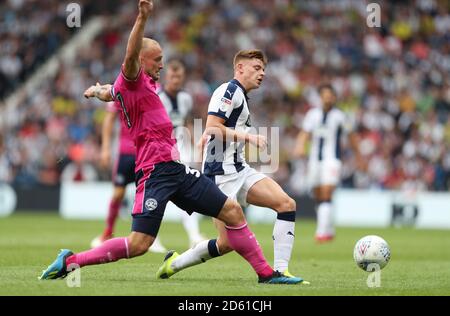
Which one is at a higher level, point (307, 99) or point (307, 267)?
point (307, 99)

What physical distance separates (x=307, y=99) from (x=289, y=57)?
6.31 feet

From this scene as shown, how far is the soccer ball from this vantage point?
9.35 m

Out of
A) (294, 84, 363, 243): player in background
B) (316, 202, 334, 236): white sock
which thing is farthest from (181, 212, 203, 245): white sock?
(294, 84, 363, 243): player in background

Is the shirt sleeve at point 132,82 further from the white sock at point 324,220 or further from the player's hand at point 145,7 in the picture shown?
the white sock at point 324,220

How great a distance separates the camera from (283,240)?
348 inches

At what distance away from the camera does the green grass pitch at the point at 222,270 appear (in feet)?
25.8

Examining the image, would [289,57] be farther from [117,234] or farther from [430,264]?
[430,264]

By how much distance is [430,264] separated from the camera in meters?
11.4

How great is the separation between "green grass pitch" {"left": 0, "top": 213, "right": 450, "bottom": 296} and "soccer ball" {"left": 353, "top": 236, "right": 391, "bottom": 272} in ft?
0.53

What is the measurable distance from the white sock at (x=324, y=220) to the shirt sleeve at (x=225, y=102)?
23.5ft

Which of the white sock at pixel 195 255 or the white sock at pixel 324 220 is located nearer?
the white sock at pixel 195 255

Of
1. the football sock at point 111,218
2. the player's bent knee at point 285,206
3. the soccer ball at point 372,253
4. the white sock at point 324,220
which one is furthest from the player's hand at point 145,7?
the white sock at point 324,220

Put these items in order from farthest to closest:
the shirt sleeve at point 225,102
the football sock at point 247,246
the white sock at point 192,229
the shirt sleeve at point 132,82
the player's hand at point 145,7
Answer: the white sock at point 192,229
the shirt sleeve at point 225,102
the football sock at point 247,246
the shirt sleeve at point 132,82
the player's hand at point 145,7
